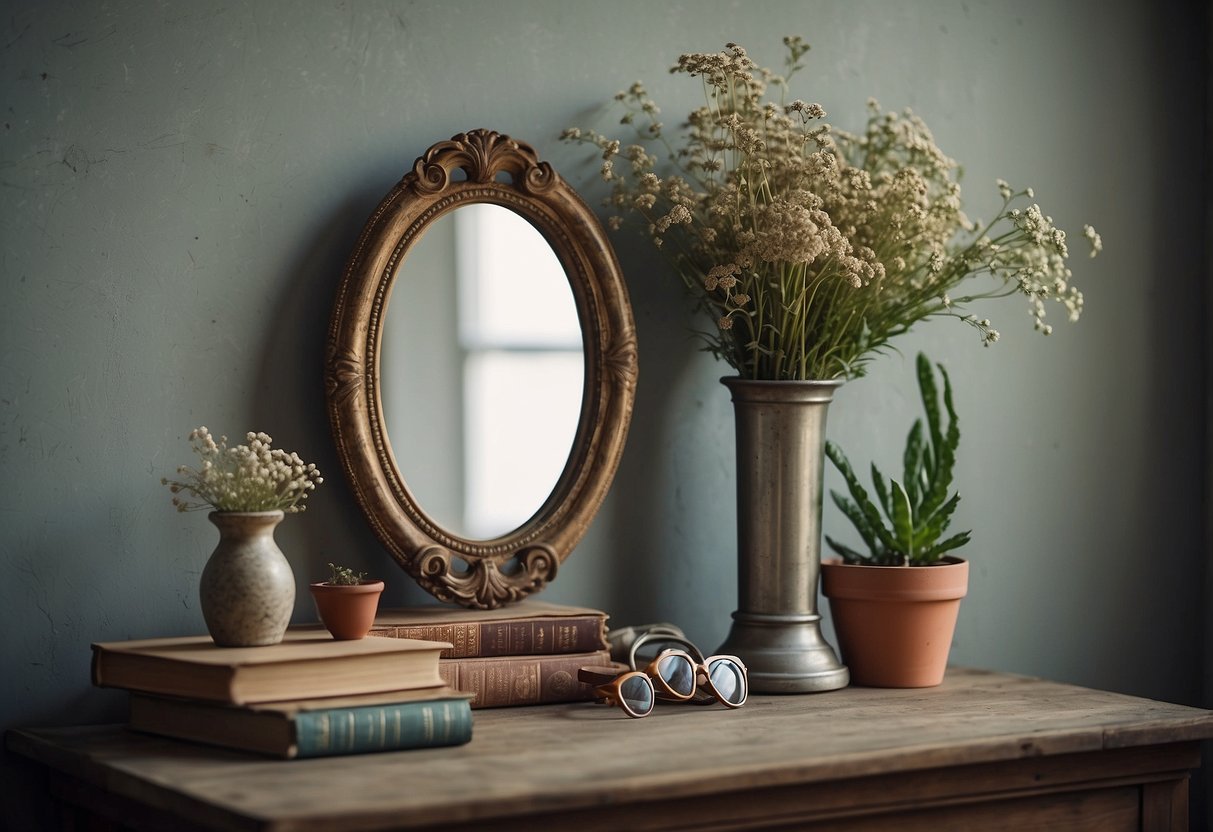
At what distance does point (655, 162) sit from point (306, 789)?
3.85 feet

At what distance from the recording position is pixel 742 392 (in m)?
2.00

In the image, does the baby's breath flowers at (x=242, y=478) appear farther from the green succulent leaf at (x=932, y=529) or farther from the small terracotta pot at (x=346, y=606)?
the green succulent leaf at (x=932, y=529)

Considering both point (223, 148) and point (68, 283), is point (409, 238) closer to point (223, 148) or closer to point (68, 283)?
point (223, 148)

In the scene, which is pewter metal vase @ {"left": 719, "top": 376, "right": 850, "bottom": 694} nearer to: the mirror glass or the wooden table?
the wooden table

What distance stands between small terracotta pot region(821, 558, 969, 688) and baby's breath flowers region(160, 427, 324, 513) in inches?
32.7

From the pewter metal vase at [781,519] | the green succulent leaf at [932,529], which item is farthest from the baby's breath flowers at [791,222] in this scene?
the green succulent leaf at [932,529]

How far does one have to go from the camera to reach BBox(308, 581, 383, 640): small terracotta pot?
163cm

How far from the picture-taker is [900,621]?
201 centimetres

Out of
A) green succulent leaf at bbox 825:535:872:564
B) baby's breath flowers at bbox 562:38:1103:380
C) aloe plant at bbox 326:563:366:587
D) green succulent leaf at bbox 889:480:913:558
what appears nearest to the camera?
aloe plant at bbox 326:563:366:587

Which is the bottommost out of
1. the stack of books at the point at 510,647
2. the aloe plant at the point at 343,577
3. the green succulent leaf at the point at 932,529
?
the stack of books at the point at 510,647

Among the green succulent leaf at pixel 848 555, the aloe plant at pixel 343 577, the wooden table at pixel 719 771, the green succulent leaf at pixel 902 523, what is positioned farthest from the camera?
the green succulent leaf at pixel 848 555

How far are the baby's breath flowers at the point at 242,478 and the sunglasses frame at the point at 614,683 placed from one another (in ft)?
1.46

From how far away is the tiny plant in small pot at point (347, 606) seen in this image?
1.63m

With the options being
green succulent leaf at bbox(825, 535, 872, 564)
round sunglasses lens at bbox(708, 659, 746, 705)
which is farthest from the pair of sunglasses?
green succulent leaf at bbox(825, 535, 872, 564)
